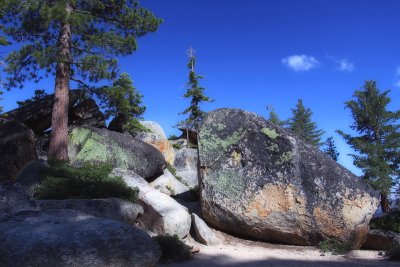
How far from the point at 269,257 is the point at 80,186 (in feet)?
19.0

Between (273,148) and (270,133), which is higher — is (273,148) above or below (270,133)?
below

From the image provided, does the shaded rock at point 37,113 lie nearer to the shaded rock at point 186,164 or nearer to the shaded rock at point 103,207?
the shaded rock at point 186,164

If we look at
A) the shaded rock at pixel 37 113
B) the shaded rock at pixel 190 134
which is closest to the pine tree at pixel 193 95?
the shaded rock at pixel 190 134

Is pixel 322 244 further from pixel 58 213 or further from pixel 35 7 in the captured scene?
pixel 35 7

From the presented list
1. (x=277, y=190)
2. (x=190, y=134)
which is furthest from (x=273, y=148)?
(x=190, y=134)

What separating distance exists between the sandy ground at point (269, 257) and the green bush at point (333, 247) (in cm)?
16

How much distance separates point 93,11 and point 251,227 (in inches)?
460

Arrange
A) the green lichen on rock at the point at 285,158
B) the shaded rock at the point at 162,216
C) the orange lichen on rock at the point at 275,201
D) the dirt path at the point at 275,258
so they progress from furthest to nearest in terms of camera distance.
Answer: the green lichen on rock at the point at 285,158 < the orange lichen on rock at the point at 275,201 < the shaded rock at the point at 162,216 < the dirt path at the point at 275,258

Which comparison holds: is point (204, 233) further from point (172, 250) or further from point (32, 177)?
point (32, 177)

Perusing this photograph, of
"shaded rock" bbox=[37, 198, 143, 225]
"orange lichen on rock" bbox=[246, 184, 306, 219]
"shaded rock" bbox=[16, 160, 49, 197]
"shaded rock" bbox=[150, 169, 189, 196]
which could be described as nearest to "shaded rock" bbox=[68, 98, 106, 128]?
"shaded rock" bbox=[150, 169, 189, 196]

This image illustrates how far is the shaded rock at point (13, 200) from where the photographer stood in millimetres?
7176

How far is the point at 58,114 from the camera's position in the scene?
14.8m

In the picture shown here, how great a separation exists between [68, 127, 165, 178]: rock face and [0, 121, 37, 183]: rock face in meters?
1.68

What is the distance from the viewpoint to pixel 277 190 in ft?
36.4
